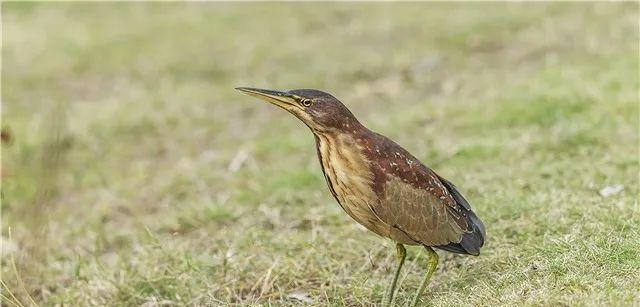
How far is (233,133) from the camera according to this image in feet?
25.1

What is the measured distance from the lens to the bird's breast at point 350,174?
3736 millimetres

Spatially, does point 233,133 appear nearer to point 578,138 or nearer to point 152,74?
point 152,74

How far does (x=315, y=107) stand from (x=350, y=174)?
30 centimetres

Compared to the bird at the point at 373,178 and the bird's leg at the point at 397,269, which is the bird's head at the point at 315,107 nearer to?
the bird at the point at 373,178

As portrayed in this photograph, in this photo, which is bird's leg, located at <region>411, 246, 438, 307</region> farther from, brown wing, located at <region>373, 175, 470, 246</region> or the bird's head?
the bird's head

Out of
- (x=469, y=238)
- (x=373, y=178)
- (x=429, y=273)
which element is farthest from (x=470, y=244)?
(x=373, y=178)

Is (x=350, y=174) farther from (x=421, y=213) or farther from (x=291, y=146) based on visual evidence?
→ (x=291, y=146)

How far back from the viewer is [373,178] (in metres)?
3.78

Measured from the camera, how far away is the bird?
376 centimetres

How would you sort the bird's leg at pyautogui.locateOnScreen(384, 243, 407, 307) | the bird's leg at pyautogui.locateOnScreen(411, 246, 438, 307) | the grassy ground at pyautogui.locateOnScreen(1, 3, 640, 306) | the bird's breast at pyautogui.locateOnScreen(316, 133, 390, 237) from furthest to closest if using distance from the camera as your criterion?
the grassy ground at pyautogui.locateOnScreen(1, 3, 640, 306), the bird's leg at pyautogui.locateOnScreen(384, 243, 407, 307), the bird's leg at pyautogui.locateOnScreen(411, 246, 438, 307), the bird's breast at pyautogui.locateOnScreen(316, 133, 390, 237)

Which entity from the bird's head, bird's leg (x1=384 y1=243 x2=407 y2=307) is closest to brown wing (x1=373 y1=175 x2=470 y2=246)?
bird's leg (x1=384 y1=243 x2=407 y2=307)

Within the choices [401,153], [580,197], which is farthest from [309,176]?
[401,153]

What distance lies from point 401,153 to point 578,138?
239 centimetres

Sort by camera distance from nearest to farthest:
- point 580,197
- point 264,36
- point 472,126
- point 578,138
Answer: point 580,197, point 578,138, point 472,126, point 264,36
